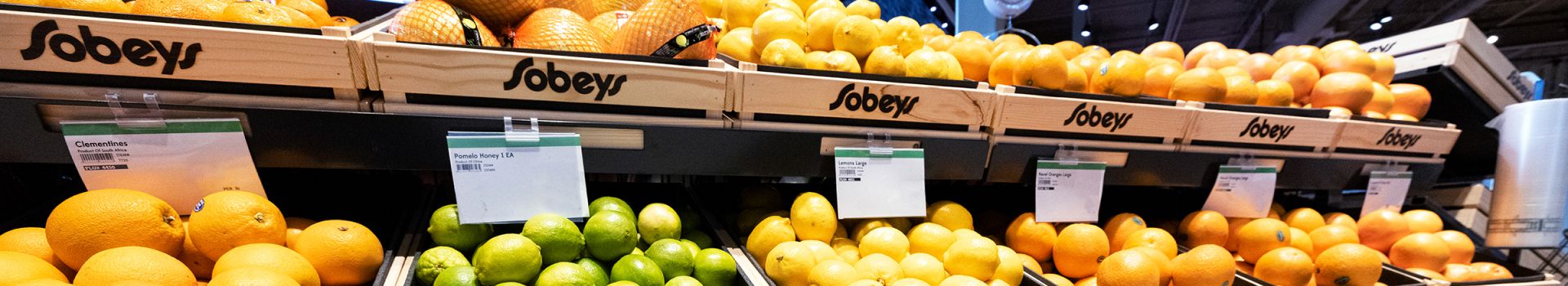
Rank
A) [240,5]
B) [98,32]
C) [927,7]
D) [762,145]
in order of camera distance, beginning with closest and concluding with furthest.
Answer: [98,32] < [240,5] < [762,145] < [927,7]

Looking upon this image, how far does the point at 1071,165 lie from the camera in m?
1.43

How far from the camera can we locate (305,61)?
869 millimetres

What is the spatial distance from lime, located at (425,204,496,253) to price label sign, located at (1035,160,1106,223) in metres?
1.29

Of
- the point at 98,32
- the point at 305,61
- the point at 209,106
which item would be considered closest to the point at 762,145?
the point at 305,61

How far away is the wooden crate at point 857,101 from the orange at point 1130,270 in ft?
1.35

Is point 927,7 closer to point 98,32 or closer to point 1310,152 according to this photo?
point 1310,152

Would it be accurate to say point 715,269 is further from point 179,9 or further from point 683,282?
point 179,9

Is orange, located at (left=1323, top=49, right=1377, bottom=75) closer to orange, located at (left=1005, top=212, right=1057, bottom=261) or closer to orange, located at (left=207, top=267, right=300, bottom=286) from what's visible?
orange, located at (left=1005, top=212, right=1057, bottom=261)

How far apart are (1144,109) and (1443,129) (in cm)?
145

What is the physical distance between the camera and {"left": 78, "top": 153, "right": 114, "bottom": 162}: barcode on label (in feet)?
2.93

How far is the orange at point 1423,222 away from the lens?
1846 millimetres

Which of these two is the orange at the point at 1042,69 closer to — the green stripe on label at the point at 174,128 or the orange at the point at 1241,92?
the orange at the point at 1241,92

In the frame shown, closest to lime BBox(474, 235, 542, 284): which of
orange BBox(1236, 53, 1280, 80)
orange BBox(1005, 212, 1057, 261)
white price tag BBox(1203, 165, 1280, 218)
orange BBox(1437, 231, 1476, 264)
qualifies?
orange BBox(1005, 212, 1057, 261)

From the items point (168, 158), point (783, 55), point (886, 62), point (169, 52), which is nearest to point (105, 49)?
point (169, 52)
